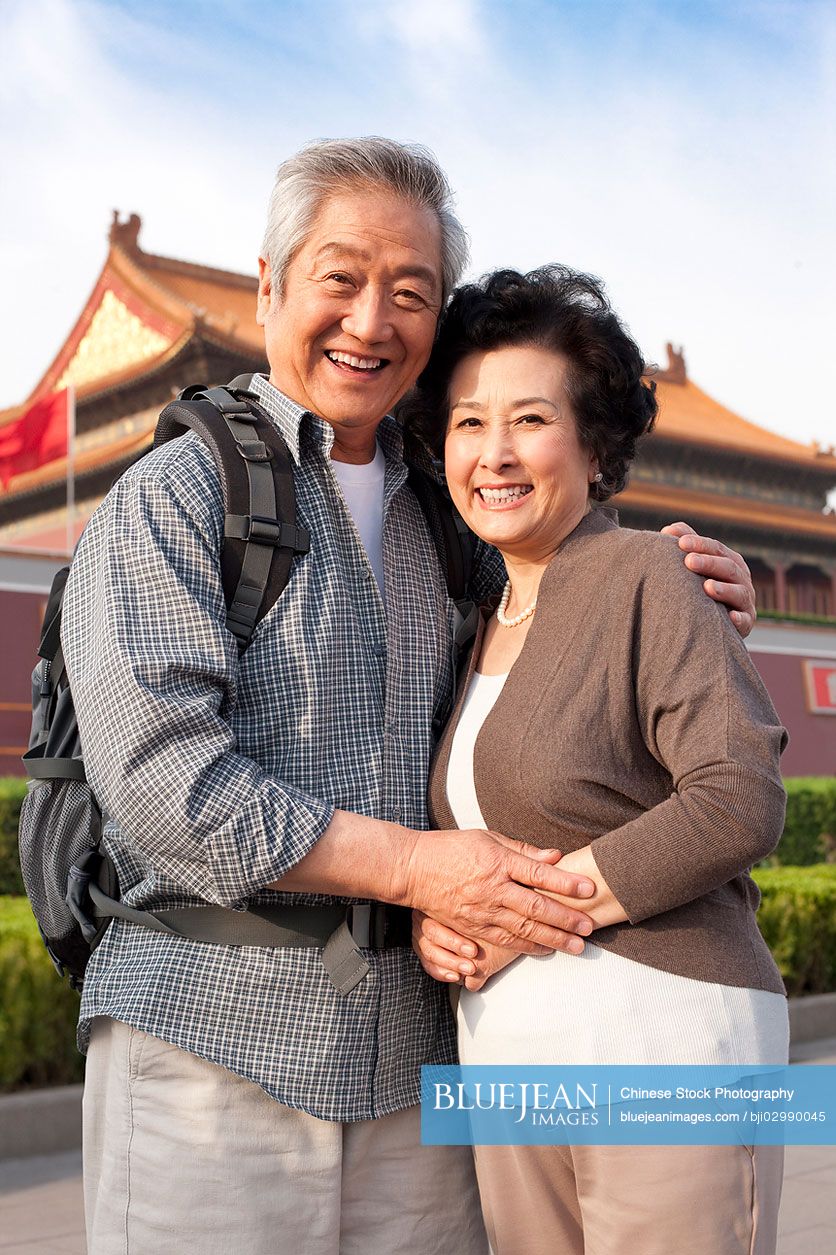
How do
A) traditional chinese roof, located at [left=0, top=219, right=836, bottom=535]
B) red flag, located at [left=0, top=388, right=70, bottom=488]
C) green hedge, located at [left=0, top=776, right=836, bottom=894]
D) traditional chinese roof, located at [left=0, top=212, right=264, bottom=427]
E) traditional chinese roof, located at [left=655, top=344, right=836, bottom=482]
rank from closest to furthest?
green hedge, located at [left=0, top=776, right=836, bottom=894]
red flag, located at [left=0, top=388, right=70, bottom=488]
traditional chinese roof, located at [left=0, top=219, right=836, bottom=535]
traditional chinese roof, located at [left=0, top=212, right=264, bottom=427]
traditional chinese roof, located at [left=655, top=344, right=836, bottom=482]

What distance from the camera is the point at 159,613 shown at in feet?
6.24

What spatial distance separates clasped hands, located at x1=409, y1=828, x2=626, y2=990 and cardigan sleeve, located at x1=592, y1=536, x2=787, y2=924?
4 centimetres

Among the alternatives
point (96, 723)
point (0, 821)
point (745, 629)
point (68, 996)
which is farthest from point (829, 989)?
point (96, 723)

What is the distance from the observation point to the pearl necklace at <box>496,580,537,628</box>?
7.34 feet

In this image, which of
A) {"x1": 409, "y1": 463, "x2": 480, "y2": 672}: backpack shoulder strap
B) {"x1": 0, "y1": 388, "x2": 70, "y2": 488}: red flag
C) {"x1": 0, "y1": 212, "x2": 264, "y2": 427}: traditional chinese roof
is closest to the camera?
{"x1": 409, "y1": 463, "x2": 480, "y2": 672}: backpack shoulder strap

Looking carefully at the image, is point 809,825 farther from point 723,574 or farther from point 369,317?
point 369,317

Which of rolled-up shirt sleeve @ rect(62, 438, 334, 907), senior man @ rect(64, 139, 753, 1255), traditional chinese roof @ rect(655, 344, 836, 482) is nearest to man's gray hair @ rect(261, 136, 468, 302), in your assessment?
senior man @ rect(64, 139, 753, 1255)

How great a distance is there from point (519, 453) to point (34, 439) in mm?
12200

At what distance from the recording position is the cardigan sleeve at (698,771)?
183cm

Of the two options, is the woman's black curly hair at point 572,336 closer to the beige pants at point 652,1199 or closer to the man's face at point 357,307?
the man's face at point 357,307

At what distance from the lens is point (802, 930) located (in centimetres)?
691

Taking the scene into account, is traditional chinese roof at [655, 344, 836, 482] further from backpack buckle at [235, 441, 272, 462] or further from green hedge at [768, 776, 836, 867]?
backpack buckle at [235, 441, 272, 462]

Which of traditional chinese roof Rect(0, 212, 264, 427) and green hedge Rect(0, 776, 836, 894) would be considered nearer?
green hedge Rect(0, 776, 836, 894)

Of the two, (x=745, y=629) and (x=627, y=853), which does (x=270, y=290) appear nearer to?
(x=745, y=629)
